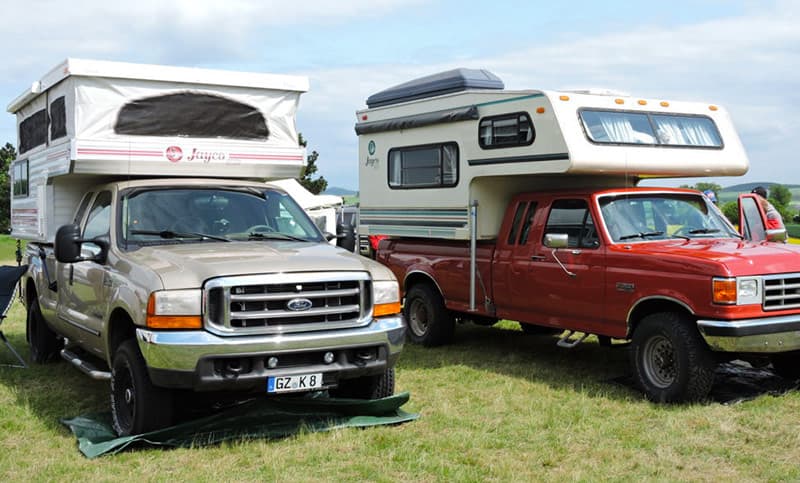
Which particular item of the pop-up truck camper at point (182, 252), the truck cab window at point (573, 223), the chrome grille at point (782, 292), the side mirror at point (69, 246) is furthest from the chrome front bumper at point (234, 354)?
→ the chrome grille at point (782, 292)

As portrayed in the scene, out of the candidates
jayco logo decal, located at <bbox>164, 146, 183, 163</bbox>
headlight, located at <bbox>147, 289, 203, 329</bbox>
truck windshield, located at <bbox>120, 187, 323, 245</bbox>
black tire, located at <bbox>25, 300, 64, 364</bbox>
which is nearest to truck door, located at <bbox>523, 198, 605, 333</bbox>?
truck windshield, located at <bbox>120, 187, 323, 245</bbox>

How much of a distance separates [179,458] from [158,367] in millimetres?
627

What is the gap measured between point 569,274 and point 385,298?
2.49 metres

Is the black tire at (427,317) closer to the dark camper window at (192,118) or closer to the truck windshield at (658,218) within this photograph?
the truck windshield at (658,218)

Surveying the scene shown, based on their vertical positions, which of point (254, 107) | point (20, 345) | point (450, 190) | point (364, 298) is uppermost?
point (254, 107)

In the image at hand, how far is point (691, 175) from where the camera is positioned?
9023 millimetres

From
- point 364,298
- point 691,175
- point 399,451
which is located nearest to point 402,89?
A: point 691,175

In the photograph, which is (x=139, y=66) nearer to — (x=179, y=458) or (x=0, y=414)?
(x=0, y=414)

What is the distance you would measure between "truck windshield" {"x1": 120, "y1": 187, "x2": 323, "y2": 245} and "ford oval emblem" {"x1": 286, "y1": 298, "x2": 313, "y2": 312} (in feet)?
4.12

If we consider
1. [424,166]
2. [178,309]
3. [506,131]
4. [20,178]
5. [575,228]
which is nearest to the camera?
[178,309]

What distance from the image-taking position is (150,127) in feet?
26.2

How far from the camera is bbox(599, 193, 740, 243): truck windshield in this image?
8055mm

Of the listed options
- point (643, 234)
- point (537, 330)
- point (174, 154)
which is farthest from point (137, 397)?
point (537, 330)

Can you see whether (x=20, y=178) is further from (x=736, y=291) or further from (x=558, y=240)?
(x=736, y=291)
